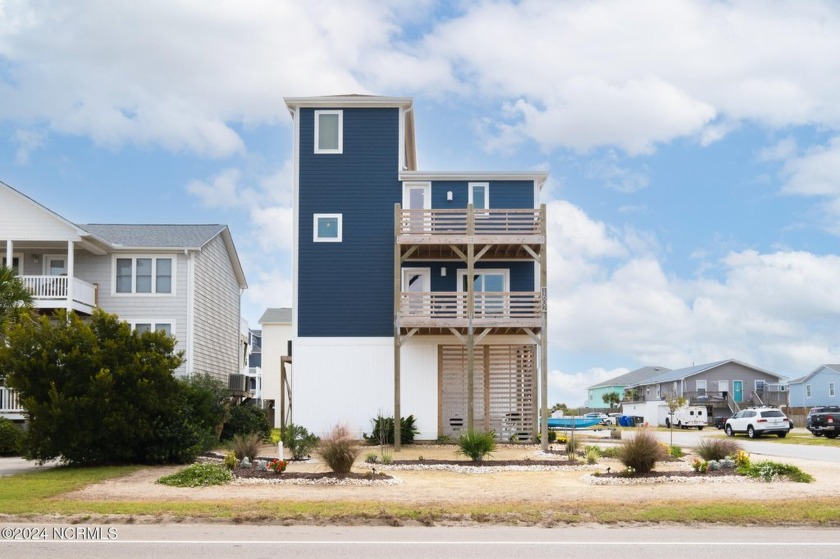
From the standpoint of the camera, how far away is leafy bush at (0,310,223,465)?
21.4 meters

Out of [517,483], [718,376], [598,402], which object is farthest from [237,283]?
[598,402]

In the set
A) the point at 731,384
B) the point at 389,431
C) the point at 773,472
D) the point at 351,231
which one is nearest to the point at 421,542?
the point at 773,472

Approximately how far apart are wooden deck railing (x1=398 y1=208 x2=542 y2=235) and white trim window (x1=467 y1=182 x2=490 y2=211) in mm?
1088

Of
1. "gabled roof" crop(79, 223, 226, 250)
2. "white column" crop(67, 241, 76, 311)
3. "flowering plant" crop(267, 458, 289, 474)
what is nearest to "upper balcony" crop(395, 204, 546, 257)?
"gabled roof" crop(79, 223, 226, 250)

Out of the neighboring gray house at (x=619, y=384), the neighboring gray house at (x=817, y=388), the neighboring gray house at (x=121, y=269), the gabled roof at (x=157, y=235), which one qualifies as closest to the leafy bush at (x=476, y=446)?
the neighboring gray house at (x=121, y=269)

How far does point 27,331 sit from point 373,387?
13.1 metres

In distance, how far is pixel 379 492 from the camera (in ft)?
55.7

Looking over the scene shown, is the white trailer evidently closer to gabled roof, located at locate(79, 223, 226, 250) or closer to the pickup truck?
the pickup truck

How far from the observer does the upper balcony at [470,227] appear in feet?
97.7

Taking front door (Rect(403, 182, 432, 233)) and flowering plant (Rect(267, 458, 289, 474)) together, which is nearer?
flowering plant (Rect(267, 458, 289, 474))

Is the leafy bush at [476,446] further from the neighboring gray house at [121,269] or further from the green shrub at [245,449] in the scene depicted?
the neighboring gray house at [121,269]

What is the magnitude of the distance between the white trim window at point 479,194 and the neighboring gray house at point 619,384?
71.7m

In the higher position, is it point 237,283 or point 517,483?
point 237,283

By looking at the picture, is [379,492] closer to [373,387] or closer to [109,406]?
[109,406]
